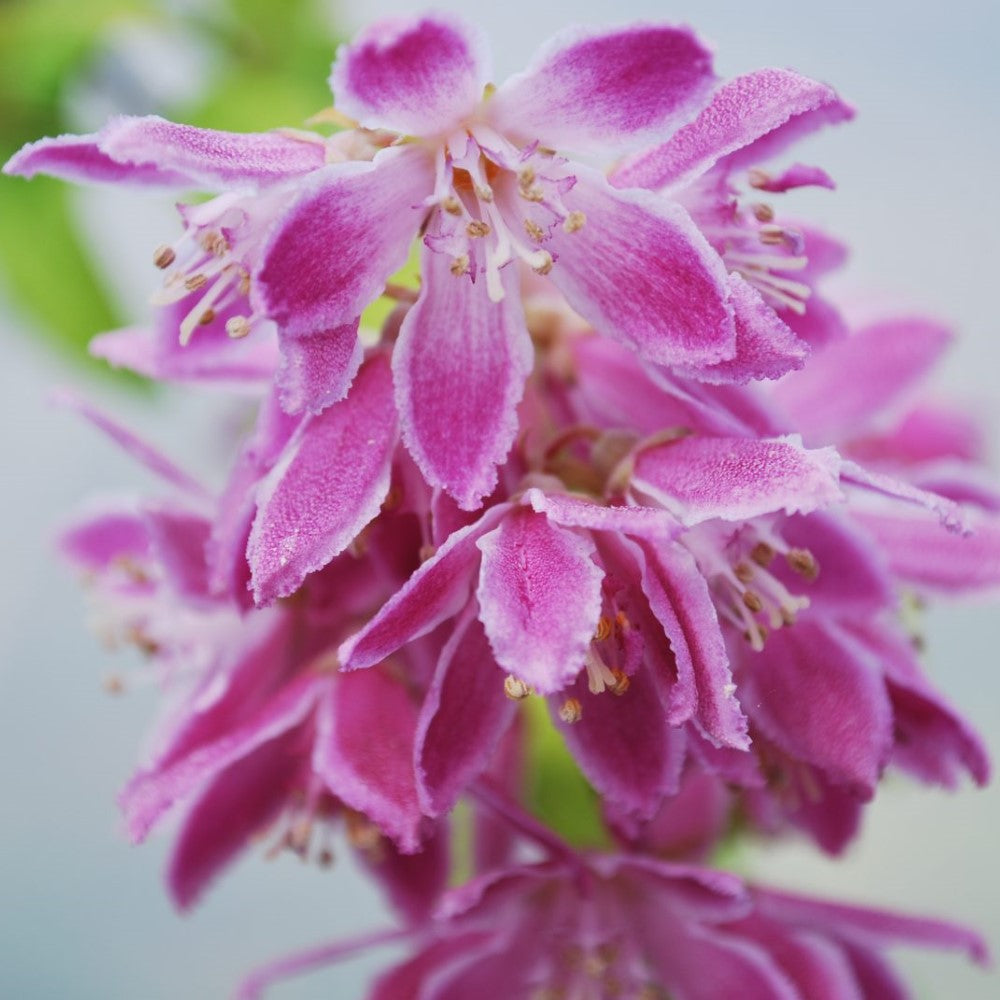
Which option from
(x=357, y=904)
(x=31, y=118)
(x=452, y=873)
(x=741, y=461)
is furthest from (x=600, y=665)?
(x=357, y=904)

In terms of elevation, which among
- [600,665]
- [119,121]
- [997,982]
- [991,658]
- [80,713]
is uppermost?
[119,121]

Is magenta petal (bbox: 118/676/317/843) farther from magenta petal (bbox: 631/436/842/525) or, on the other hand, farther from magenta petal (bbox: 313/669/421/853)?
magenta petal (bbox: 631/436/842/525)

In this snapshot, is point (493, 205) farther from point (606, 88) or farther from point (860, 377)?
point (860, 377)

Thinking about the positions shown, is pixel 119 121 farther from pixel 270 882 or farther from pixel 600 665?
pixel 270 882

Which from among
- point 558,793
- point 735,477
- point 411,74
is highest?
point 411,74

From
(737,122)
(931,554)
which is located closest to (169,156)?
(737,122)
